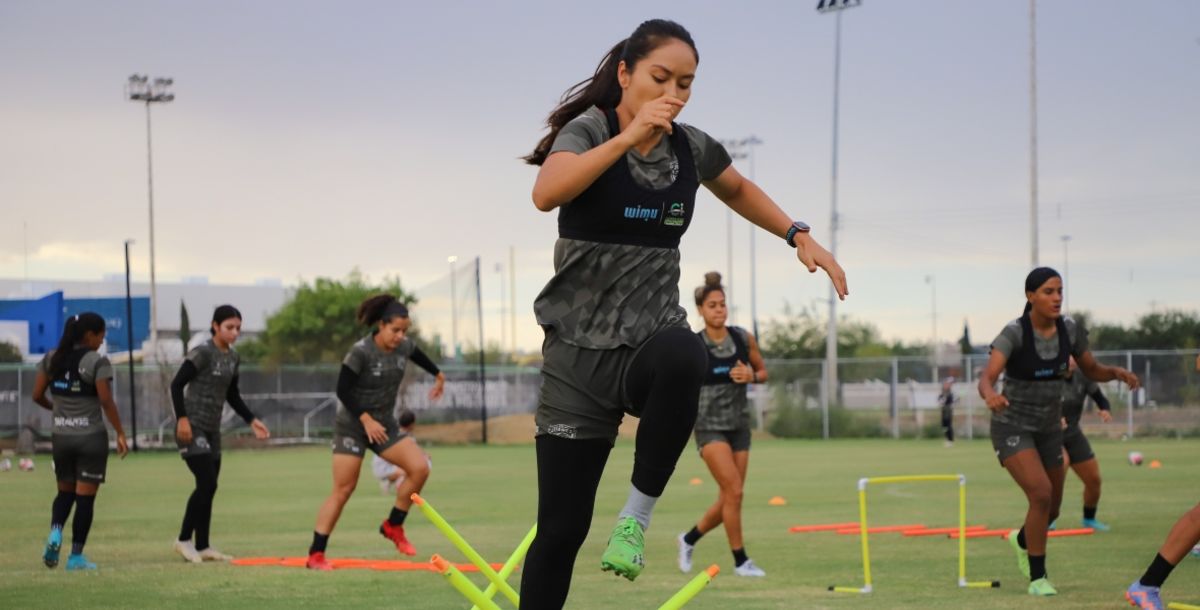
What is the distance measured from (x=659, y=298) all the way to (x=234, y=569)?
8.11 meters

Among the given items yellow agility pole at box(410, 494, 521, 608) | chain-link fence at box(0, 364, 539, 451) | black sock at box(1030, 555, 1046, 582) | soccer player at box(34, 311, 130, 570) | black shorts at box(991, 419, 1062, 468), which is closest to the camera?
yellow agility pole at box(410, 494, 521, 608)

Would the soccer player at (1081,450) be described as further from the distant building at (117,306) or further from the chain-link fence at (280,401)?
the chain-link fence at (280,401)

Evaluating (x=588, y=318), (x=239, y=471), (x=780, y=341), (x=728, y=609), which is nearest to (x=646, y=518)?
(x=588, y=318)

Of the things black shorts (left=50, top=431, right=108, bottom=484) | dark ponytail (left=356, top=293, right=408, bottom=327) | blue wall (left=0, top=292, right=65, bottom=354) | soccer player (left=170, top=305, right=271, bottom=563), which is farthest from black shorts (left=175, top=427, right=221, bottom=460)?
blue wall (left=0, top=292, right=65, bottom=354)

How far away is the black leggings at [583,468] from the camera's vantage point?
485 centimetres

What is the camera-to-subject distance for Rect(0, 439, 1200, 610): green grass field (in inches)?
397

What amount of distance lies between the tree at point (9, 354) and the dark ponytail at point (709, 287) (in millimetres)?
32408

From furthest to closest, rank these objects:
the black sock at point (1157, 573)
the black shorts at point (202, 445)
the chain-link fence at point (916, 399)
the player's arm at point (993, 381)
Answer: the chain-link fence at point (916, 399) → the black shorts at point (202, 445) → the player's arm at point (993, 381) → the black sock at point (1157, 573)

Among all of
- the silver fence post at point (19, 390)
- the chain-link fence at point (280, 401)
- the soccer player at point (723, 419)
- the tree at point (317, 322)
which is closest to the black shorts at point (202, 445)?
the soccer player at point (723, 419)

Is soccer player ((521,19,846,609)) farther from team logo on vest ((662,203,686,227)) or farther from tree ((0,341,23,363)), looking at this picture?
tree ((0,341,23,363))

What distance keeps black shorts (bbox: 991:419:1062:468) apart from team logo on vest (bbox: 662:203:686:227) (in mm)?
6083

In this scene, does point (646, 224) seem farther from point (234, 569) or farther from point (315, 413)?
point (315, 413)

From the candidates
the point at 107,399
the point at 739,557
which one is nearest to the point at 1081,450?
the point at 739,557

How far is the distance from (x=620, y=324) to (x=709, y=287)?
24.5 ft
